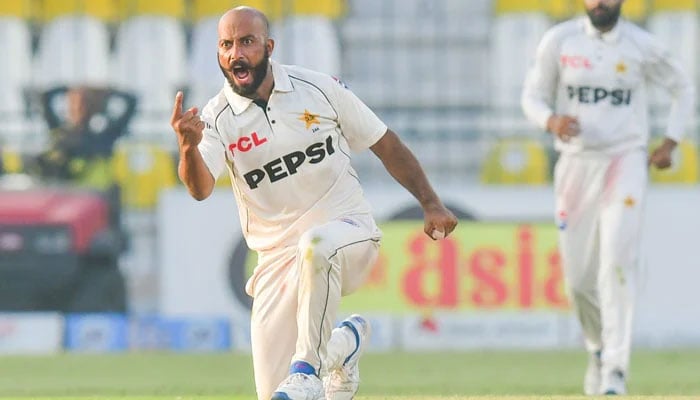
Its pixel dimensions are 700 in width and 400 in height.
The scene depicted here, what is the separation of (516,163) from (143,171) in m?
3.37

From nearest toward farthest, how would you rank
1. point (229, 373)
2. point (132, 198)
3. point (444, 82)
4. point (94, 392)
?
point (94, 392) → point (229, 373) → point (132, 198) → point (444, 82)

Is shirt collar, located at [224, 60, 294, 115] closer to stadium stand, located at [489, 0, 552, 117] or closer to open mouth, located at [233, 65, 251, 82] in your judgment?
open mouth, located at [233, 65, 251, 82]

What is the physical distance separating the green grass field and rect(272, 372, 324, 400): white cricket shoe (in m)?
2.27

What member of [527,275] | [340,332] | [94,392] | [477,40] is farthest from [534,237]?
[340,332]

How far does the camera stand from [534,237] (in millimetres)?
14625

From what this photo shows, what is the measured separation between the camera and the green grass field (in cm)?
1032

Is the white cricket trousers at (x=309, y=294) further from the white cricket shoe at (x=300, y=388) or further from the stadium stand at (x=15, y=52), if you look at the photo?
the stadium stand at (x=15, y=52)

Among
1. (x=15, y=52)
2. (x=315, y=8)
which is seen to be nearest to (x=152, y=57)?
(x=15, y=52)

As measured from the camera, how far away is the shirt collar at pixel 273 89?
745 cm

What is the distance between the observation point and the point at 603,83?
10258mm

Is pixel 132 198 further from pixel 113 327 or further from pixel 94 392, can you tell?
pixel 94 392

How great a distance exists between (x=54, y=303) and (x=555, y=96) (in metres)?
5.84

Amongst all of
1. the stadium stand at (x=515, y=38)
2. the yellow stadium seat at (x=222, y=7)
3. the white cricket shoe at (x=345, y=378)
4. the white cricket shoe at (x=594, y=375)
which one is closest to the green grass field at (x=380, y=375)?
the white cricket shoe at (x=594, y=375)

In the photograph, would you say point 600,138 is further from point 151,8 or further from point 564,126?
point 151,8
